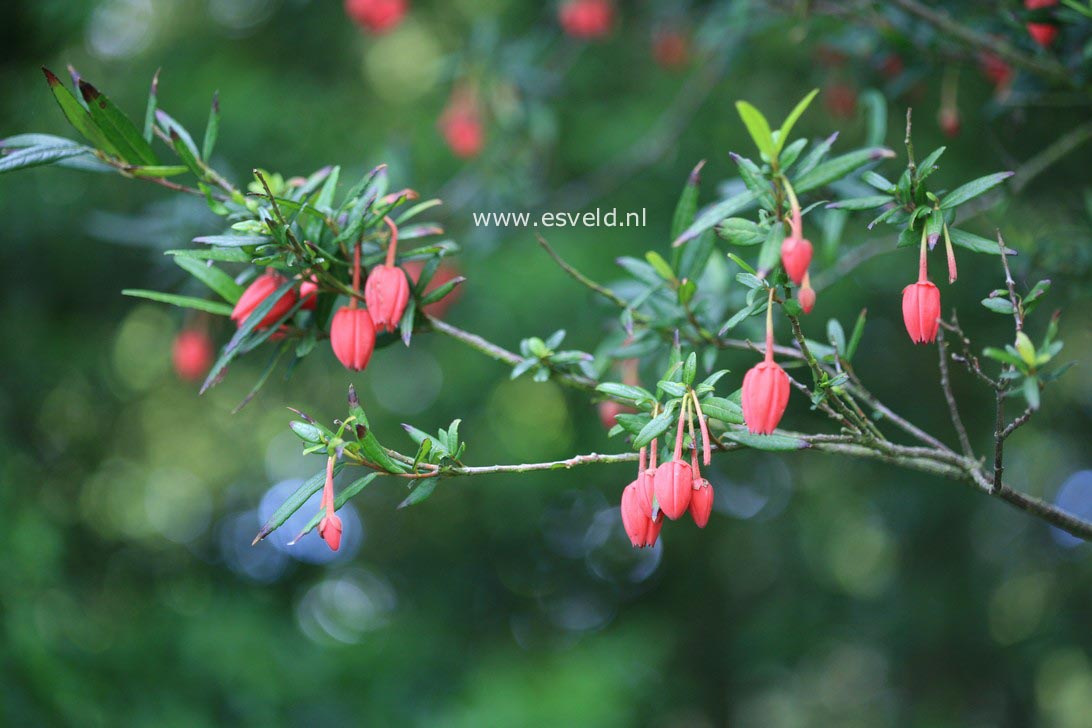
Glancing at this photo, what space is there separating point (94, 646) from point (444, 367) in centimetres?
145

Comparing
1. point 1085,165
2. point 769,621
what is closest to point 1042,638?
point 769,621

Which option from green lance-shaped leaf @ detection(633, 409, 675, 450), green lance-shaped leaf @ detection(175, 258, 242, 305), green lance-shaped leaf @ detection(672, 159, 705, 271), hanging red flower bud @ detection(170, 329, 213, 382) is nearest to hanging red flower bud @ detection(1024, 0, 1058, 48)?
green lance-shaped leaf @ detection(672, 159, 705, 271)

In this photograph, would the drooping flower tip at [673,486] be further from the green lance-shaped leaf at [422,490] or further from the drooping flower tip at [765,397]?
the green lance-shaped leaf at [422,490]

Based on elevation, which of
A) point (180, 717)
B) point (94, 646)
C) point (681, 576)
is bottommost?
point (180, 717)

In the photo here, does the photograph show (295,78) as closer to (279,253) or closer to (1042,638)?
(279,253)

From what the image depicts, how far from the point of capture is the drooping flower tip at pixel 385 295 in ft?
2.93

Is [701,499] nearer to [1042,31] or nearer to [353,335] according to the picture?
[353,335]

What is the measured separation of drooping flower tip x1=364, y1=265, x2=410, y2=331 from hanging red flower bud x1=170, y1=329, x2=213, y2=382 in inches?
39.5

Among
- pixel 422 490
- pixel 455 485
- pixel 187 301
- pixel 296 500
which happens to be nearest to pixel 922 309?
pixel 422 490

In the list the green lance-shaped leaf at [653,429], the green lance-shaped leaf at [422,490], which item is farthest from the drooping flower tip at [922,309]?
the green lance-shaped leaf at [422,490]

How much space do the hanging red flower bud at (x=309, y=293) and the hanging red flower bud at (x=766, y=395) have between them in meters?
0.46

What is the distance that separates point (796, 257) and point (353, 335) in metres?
0.46

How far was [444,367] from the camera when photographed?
11.1ft

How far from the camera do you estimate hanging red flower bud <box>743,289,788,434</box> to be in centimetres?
71
